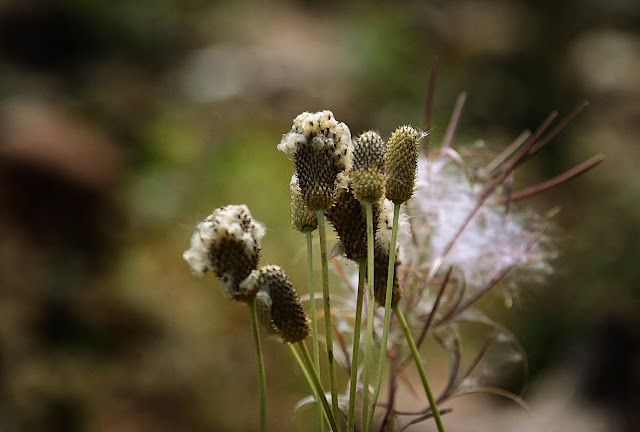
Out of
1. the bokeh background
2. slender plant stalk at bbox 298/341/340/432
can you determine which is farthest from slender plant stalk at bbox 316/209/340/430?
the bokeh background

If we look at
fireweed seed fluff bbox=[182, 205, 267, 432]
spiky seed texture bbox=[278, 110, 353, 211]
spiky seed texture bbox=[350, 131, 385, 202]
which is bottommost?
fireweed seed fluff bbox=[182, 205, 267, 432]

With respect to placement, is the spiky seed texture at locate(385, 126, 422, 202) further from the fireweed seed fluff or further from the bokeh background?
the bokeh background

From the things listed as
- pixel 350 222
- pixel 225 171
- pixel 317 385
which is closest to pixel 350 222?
pixel 350 222

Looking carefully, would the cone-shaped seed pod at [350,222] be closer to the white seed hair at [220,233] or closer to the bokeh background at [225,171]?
the white seed hair at [220,233]

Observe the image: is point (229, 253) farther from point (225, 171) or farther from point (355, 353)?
point (225, 171)

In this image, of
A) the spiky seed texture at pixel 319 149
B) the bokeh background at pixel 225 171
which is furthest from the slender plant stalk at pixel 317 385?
the bokeh background at pixel 225 171
